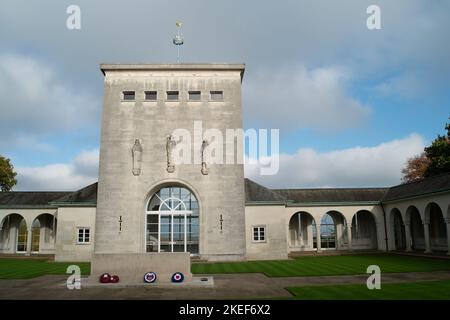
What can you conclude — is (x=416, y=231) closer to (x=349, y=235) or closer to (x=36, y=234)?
(x=349, y=235)

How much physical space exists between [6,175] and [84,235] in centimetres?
2311

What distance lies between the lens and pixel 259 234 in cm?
3058

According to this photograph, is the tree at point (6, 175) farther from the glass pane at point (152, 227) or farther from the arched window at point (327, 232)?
the arched window at point (327, 232)

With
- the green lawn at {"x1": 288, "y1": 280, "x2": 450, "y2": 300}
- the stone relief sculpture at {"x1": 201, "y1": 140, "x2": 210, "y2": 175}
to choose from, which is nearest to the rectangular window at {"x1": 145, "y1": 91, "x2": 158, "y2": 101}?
the stone relief sculpture at {"x1": 201, "y1": 140, "x2": 210, "y2": 175}

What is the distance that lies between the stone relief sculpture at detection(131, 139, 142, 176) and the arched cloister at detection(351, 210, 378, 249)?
2225cm

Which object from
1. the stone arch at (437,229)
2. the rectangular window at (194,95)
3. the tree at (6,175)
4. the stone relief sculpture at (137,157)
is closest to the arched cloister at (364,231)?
the stone arch at (437,229)

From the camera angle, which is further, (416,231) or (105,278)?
(416,231)

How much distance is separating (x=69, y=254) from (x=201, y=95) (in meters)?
16.0

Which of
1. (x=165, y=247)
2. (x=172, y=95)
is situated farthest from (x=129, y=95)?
(x=165, y=247)

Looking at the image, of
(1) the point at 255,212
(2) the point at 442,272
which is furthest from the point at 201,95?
(2) the point at 442,272

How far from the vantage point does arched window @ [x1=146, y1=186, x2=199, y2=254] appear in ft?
96.2

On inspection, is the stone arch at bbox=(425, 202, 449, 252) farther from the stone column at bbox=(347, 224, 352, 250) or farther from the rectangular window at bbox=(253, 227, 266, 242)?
the rectangular window at bbox=(253, 227, 266, 242)

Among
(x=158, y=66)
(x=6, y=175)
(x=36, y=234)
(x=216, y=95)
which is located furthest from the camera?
(x=6, y=175)
